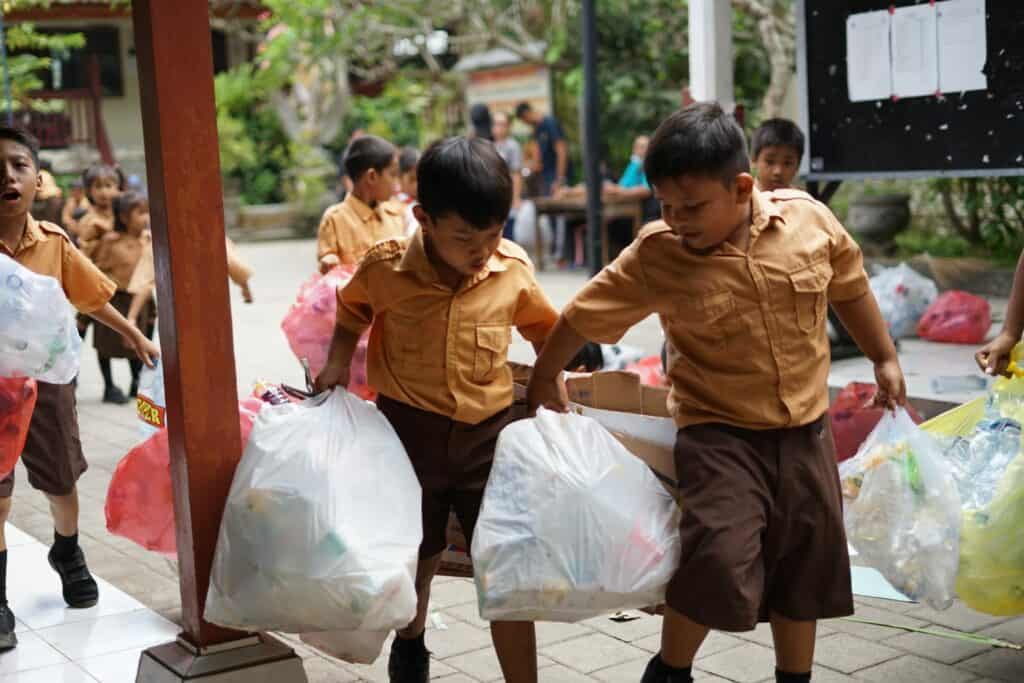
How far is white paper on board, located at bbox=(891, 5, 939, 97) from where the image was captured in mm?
6738

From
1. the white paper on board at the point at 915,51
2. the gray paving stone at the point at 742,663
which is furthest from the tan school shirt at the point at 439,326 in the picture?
the white paper on board at the point at 915,51

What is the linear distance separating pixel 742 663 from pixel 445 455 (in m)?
1.14

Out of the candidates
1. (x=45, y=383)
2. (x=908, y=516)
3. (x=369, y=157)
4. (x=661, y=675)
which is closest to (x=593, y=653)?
(x=661, y=675)

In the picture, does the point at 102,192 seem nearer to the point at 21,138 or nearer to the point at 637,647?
the point at 21,138

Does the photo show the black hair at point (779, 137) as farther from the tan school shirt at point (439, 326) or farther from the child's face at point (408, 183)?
the child's face at point (408, 183)

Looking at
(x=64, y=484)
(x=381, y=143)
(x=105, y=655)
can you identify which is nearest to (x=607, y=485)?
(x=105, y=655)

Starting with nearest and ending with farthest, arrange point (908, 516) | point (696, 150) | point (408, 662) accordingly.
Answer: point (696, 150) < point (908, 516) < point (408, 662)

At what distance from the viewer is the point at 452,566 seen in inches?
140

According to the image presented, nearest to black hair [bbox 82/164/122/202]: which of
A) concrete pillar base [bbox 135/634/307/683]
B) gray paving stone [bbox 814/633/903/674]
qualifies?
concrete pillar base [bbox 135/634/307/683]

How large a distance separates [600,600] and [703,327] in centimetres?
64

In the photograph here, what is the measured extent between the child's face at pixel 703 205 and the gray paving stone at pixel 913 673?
1.41m

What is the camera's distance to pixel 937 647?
382 cm

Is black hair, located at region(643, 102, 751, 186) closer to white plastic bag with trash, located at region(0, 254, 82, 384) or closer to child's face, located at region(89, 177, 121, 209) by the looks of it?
white plastic bag with trash, located at region(0, 254, 82, 384)

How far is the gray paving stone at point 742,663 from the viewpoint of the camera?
365cm
